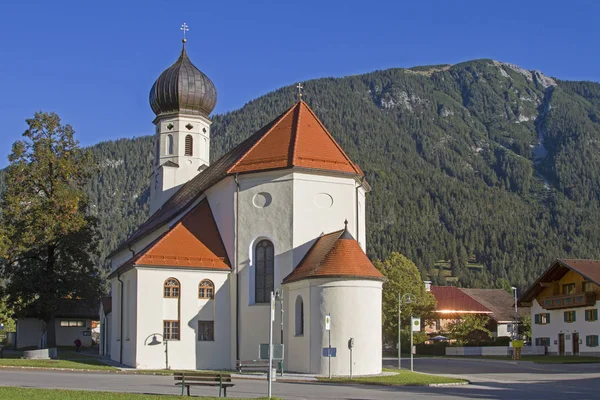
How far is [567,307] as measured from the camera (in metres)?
63.3

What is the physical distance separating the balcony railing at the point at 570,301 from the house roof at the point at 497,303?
27.6 metres

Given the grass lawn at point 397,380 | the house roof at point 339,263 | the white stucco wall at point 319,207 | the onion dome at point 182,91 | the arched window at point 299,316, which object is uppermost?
the onion dome at point 182,91

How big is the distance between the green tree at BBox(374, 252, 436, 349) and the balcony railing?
34.4 feet

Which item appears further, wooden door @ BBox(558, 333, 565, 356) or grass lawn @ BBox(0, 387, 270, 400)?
wooden door @ BBox(558, 333, 565, 356)

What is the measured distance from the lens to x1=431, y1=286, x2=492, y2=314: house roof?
96000 millimetres

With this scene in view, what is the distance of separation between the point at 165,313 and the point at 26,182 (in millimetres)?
16041

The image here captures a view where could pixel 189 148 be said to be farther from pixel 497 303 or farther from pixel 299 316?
pixel 497 303

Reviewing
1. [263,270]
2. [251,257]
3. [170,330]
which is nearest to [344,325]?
[263,270]

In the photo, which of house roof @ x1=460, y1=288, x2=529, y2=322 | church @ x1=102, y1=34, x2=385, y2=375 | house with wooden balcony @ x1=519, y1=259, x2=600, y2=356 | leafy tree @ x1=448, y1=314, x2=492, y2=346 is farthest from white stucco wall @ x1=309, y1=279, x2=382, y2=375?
house roof @ x1=460, y1=288, x2=529, y2=322

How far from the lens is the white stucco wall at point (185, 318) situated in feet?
129

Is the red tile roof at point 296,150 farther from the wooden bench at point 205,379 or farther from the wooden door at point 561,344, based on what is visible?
the wooden door at point 561,344

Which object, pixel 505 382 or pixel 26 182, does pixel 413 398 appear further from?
pixel 26 182

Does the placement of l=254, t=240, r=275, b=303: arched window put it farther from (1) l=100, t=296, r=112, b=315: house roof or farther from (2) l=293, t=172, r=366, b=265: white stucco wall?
(1) l=100, t=296, r=112, b=315: house roof

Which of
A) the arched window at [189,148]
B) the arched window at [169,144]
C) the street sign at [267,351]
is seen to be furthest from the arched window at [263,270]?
the arched window at [169,144]
